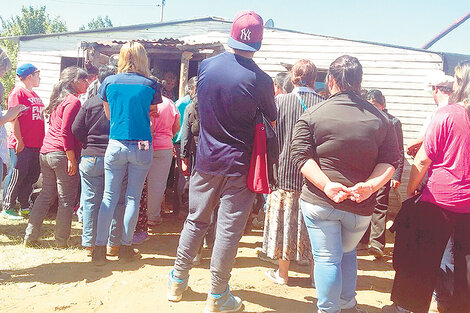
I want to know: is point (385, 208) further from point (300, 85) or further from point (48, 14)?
point (48, 14)

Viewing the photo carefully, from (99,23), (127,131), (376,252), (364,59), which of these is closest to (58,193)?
(127,131)

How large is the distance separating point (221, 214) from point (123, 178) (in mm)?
1339

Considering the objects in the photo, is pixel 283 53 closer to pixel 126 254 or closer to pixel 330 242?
pixel 126 254

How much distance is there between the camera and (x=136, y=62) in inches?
143

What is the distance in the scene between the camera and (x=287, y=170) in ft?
11.6

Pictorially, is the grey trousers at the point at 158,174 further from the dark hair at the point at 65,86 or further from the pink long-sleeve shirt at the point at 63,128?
the dark hair at the point at 65,86

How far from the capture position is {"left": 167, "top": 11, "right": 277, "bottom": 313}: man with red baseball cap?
2.77 metres

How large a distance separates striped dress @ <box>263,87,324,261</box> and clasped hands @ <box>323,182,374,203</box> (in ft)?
3.72

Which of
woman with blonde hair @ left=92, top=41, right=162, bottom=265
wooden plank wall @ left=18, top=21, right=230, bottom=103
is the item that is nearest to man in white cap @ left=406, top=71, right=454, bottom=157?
woman with blonde hair @ left=92, top=41, right=162, bottom=265

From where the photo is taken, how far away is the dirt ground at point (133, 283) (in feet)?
10.1

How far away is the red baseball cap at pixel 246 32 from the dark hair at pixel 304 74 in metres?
0.75

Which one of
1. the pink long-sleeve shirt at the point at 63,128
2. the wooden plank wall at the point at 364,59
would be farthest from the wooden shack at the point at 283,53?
the pink long-sleeve shirt at the point at 63,128

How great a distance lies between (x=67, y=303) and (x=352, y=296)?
2.15 m

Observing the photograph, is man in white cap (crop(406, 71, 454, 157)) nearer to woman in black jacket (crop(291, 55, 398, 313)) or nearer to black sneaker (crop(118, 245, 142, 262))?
woman in black jacket (crop(291, 55, 398, 313))
